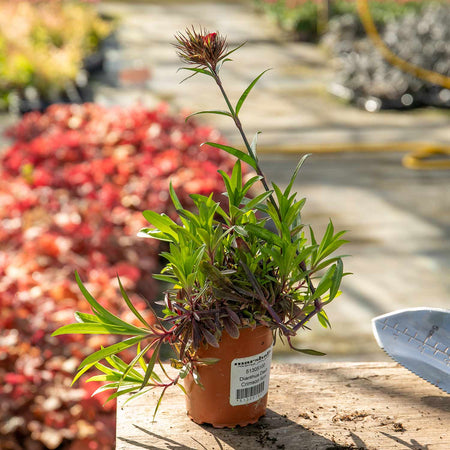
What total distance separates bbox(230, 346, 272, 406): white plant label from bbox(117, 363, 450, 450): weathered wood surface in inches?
2.5

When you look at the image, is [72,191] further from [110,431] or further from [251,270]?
[251,270]

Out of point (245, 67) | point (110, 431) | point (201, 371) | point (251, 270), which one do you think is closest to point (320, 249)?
point (251, 270)

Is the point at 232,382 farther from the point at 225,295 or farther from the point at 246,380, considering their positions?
the point at 225,295

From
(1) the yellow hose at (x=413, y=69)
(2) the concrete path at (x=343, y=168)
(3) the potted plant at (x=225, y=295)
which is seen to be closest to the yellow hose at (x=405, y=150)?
(2) the concrete path at (x=343, y=168)

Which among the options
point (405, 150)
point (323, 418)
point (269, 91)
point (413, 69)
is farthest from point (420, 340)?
point (269, 91)

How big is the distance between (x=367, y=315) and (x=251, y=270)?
8.82 feet

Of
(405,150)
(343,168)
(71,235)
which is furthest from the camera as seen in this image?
(405,150)

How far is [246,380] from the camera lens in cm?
128

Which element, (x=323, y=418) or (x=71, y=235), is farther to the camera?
(x=71, y=235)

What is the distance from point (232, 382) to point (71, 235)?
7.00 feet

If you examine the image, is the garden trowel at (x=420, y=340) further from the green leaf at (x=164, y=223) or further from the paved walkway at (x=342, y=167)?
the paved walkway at (x=342, y=167)

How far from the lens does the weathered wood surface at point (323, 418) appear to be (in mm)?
1240

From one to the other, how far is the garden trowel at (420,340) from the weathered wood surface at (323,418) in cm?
6

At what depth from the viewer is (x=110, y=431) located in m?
2.21
